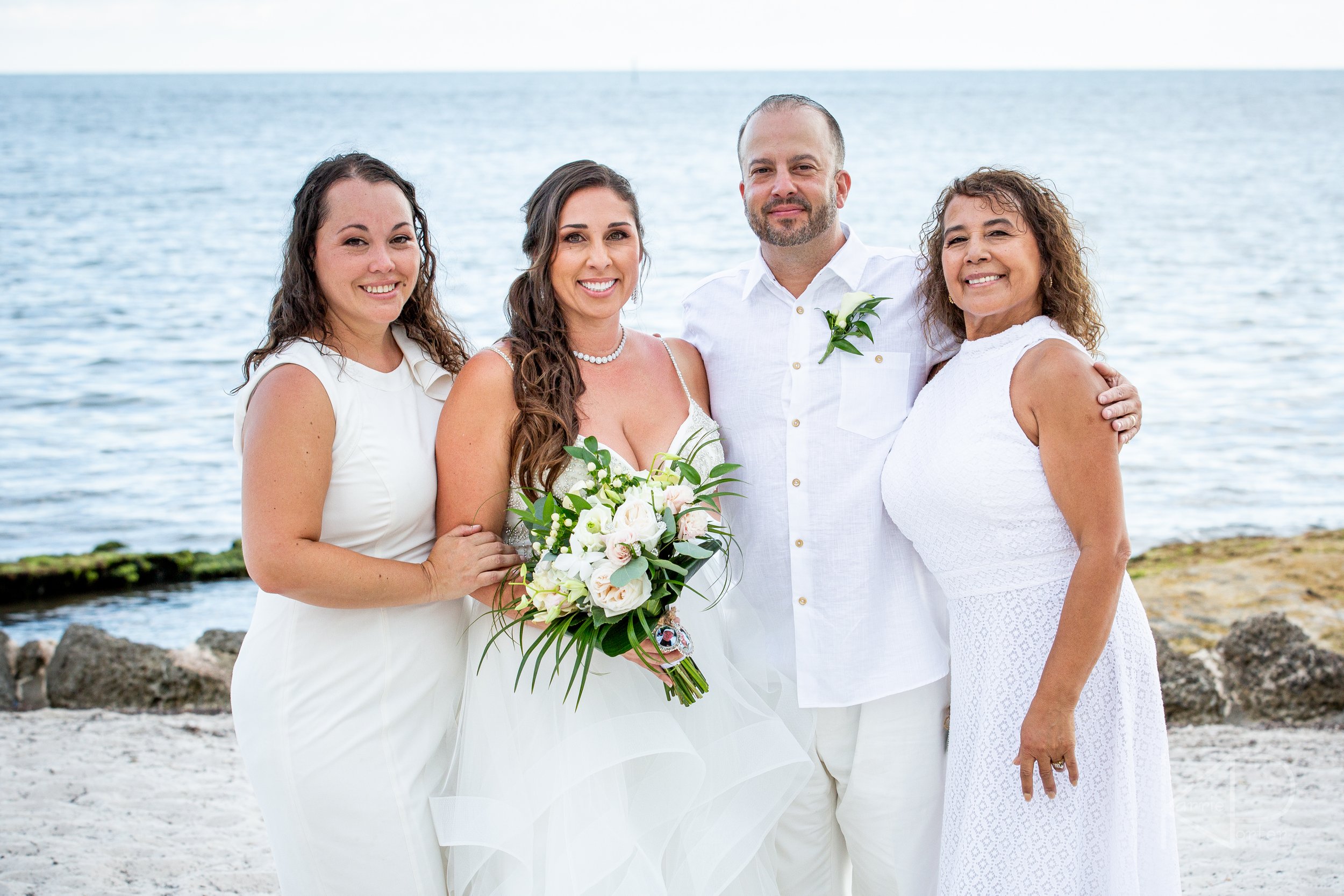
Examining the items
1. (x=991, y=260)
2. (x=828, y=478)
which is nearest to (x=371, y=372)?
(x=828, y=478)

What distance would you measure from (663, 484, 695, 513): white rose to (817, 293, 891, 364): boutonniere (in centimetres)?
94

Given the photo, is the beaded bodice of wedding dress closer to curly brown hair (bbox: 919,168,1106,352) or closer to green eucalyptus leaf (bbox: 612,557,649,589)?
green eucalyptus leaf (bbox: 612,557,649,589)

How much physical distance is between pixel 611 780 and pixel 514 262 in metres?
23.3

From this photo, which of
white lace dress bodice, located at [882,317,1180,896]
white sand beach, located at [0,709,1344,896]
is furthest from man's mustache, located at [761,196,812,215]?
white sand beach, located at [0,709,1344,896]

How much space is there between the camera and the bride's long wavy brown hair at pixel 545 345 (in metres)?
3.21

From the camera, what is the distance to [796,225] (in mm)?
3752

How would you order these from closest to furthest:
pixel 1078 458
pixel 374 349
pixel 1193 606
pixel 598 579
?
1. pixel 598 579
2. pixel 1078 458
3. pixel 374 349
4. pixel 1193 606

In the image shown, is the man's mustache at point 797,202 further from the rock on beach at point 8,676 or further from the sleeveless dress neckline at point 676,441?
the rock on beach at point 8,676

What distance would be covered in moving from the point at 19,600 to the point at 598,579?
8669 millimetres

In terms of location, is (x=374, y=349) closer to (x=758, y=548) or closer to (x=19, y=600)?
(x=758, y=548)

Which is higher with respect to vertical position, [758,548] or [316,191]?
[316,191]

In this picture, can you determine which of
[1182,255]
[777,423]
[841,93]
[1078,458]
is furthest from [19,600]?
[841,93]

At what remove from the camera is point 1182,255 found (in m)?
26.8

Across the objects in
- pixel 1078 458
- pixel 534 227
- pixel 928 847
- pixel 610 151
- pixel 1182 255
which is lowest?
pixel 928 847
